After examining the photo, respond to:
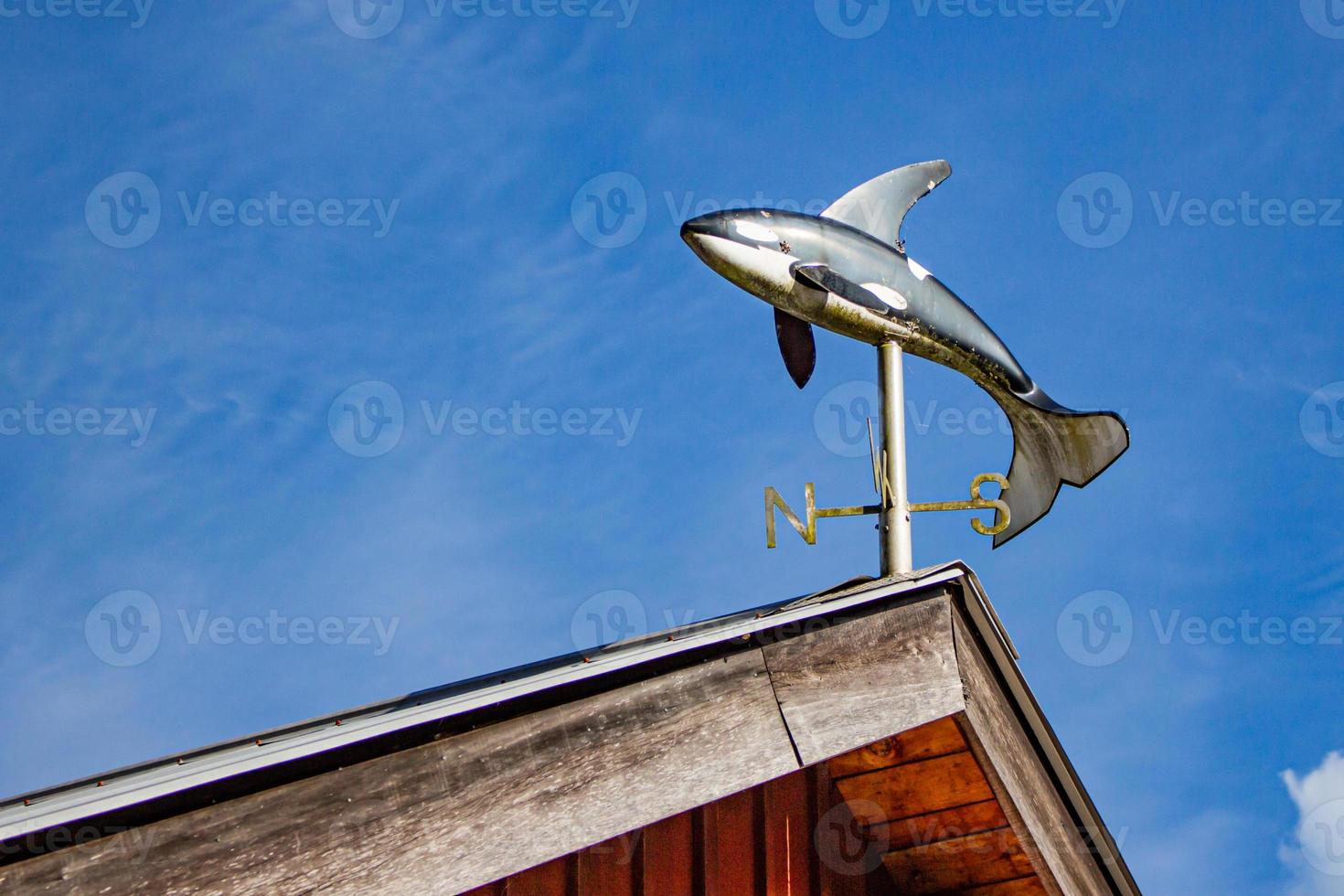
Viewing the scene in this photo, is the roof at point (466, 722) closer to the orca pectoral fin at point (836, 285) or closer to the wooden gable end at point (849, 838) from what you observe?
the wooden gable end at point (849, 838)

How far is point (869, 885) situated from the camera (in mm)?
4078

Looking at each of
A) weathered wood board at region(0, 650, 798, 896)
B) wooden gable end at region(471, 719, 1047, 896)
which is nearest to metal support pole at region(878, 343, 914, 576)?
wooden gable end at region(471, 719, 1047, 896)

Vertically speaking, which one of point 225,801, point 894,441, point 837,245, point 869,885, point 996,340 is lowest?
point 869,885

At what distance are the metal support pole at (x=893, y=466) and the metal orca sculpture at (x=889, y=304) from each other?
0.12 m

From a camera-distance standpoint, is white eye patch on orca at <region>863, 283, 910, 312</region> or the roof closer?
the roof

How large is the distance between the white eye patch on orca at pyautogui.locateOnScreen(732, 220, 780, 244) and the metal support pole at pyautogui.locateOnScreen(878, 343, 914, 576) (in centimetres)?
50

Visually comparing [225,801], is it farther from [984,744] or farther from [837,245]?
[837,245]

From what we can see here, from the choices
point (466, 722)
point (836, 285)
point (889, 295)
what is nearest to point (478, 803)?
point (466, 722)

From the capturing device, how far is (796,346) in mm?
4621

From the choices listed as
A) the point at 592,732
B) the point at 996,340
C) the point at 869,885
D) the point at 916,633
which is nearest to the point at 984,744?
the point at 916,633

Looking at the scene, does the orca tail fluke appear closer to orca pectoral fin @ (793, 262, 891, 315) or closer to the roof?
orca pectoral fin @ (793, 262, 891, 315)

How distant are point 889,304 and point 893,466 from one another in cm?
57

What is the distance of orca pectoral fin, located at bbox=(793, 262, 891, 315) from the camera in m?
4.16

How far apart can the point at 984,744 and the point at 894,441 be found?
0.97 metres
